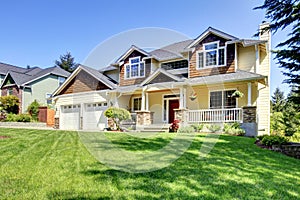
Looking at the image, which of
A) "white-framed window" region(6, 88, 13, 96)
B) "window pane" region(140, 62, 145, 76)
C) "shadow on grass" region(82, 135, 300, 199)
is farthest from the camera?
"white-framed window" region(6, 88, 13, 96)

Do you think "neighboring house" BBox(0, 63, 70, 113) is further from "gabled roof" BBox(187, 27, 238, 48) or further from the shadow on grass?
the shadow on grass

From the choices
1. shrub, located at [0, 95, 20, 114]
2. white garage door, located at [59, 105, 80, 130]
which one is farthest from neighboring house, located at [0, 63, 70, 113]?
white garage door, located at [59, 105, 80, 130]

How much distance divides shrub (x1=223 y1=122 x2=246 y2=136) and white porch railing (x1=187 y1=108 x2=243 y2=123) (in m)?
0.63

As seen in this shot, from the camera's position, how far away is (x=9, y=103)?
2453 centimetres

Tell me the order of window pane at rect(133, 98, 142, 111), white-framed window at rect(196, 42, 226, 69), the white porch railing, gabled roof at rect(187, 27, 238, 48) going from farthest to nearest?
window pane at rect(133, 98, 142, 111) < white-framed window at rect(196, 42, 226, 69) < gabled roof at rect(187, 27, 238, 48) < the white porch railing

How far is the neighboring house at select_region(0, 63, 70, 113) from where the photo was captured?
25.9 meters

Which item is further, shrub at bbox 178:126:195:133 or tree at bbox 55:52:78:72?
tree at bbox 55:52:78:72

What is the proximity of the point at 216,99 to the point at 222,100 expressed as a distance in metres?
0.38

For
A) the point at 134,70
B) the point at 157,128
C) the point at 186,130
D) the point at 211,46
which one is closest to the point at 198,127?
the point at 186,130

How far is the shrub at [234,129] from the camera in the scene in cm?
1196

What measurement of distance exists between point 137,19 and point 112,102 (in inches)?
241

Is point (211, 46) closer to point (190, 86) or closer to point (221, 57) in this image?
point (221, 57)

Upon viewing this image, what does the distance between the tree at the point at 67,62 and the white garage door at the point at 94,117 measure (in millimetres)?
28478

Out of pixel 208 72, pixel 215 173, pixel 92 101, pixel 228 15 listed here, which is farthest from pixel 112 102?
pixel 215 173
